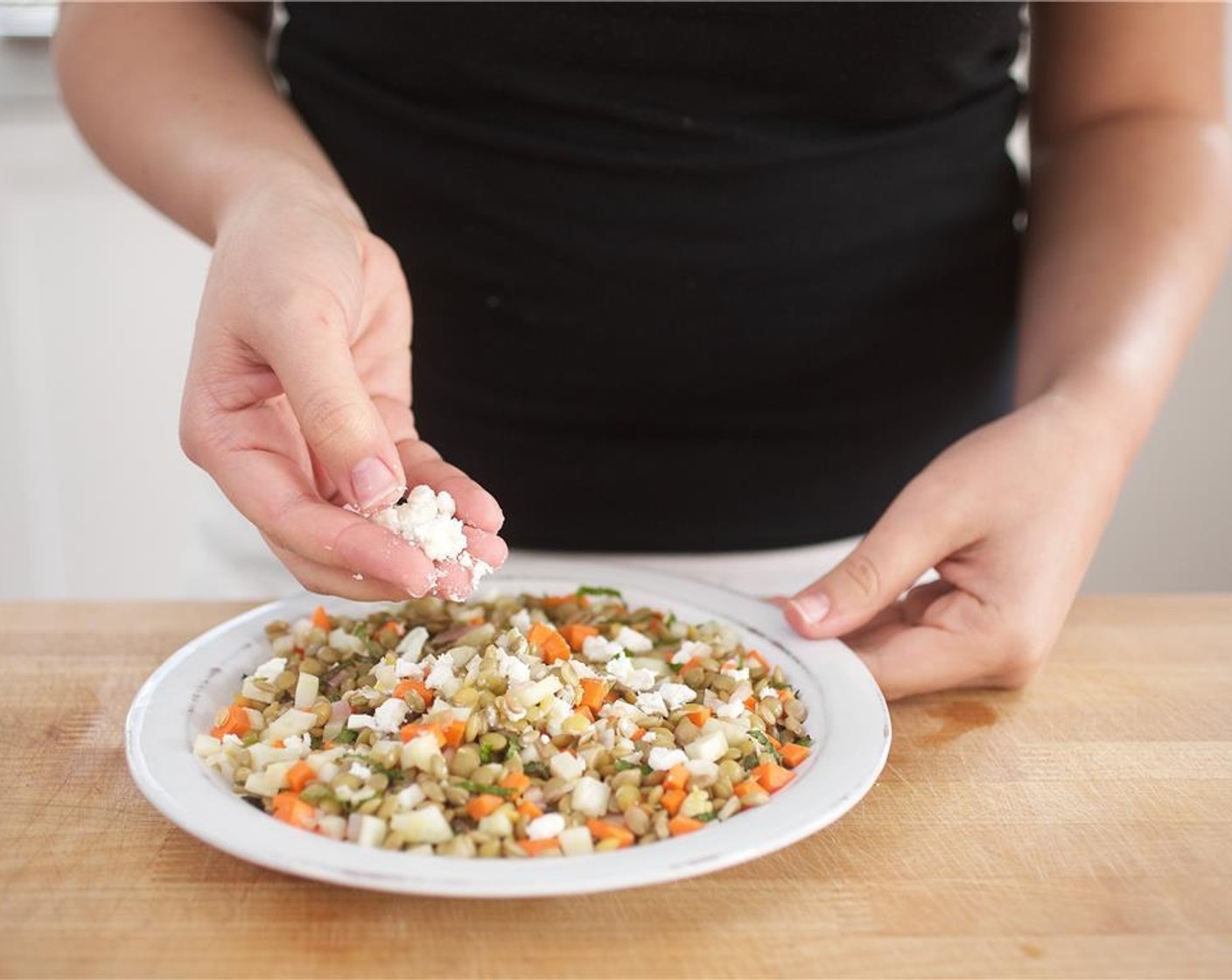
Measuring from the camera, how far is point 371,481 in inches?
36.5

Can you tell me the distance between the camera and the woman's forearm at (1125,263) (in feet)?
4.25

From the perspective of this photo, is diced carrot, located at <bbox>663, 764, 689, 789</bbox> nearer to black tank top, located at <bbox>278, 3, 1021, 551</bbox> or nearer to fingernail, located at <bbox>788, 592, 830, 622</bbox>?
fingernail, located at <bbox>788, 592, 830, 622</bbox>

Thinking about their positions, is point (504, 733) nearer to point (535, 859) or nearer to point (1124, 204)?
point (535, 859)

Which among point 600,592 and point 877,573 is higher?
point 877,573

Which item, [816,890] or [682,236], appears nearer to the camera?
[816,890]

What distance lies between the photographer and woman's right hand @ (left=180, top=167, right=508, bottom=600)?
3.07ft

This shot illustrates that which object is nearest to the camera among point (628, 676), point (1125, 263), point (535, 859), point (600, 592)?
point (535, 859)

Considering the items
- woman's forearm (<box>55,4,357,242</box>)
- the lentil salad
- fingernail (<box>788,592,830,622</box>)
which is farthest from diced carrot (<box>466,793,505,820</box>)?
woman's forearm (<box>55,4,357,242</box>)

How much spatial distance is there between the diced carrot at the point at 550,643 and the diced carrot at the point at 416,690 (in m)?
0.10

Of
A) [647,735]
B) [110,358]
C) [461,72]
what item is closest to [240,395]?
[647,735]

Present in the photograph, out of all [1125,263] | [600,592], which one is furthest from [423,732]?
[1125,263]

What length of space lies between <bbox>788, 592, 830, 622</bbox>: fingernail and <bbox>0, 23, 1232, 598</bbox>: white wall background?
1.90 meters

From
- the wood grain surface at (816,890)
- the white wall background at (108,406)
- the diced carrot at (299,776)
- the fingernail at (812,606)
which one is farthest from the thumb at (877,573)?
the white wall background at (108,406)

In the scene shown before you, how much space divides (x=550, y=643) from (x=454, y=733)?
0.15m
